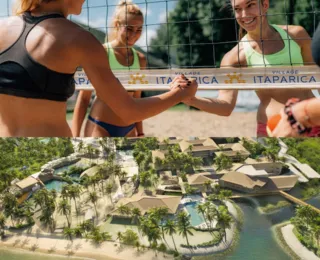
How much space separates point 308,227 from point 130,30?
49.1 inches

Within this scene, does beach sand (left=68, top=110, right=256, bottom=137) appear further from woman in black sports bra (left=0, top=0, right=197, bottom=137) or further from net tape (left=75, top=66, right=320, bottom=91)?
woman in black sports bra (left=0, top=0, right=197, bottom=137)

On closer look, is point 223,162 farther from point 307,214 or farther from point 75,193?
point 75,193

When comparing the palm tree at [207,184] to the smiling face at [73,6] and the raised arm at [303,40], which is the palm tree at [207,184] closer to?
the smiling face at [73,6]

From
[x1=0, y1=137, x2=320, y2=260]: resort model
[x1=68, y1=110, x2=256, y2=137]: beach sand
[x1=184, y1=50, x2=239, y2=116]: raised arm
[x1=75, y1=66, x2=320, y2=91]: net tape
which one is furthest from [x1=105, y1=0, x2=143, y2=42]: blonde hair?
[x1=0, y1=137, x2=320, y2=260]: resort model

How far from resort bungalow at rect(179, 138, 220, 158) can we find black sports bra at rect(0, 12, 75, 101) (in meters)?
0.36

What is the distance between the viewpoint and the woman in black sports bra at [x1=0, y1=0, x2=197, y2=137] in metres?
1.09

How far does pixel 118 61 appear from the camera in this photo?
1.95m

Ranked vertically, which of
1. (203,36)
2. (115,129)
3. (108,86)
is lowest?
(108,86)

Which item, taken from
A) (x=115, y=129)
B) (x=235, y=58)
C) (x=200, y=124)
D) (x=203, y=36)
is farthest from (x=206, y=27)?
(x=200, y=124)

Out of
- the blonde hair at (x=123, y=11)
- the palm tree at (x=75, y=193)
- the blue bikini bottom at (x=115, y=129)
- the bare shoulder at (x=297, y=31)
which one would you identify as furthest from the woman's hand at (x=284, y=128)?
the blonde hair at (x=123, y=11)

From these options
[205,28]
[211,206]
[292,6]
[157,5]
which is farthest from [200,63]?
[211,206]

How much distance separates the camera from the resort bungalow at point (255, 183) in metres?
1.03

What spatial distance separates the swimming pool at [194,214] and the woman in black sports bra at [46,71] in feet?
0.89

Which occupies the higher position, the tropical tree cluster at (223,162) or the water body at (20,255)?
the tropical tree cluster at (223,162)
